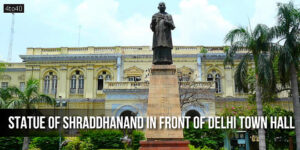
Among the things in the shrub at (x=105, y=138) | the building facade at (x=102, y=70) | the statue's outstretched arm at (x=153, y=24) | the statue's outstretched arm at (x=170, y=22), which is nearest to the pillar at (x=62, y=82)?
the building facade at (x=102, y=70)

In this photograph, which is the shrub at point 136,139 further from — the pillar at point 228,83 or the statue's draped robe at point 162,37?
the pillar at point 228,83

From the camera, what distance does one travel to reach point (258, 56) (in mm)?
17031

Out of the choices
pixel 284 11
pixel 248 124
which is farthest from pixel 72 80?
pixel 284 11

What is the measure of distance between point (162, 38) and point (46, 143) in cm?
1325

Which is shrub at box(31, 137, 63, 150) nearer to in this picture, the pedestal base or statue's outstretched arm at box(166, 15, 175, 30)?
the pedestal base

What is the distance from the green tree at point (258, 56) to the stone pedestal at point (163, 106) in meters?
7.68

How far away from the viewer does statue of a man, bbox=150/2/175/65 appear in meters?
11.2

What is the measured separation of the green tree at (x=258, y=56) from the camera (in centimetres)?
1656

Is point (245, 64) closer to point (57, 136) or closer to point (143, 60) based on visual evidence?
point (57, 136)

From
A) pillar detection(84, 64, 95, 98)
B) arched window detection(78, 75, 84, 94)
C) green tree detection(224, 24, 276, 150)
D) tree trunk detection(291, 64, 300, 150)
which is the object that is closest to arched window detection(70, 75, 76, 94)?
arched window detection(78, 75, 84, 94)

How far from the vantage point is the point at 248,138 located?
20719 millimetres

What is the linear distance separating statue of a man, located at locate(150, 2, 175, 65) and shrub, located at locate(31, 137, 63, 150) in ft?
41.0

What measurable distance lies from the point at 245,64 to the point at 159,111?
902 centimetres

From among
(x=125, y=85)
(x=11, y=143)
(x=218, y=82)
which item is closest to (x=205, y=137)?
(x=125, y=85)
